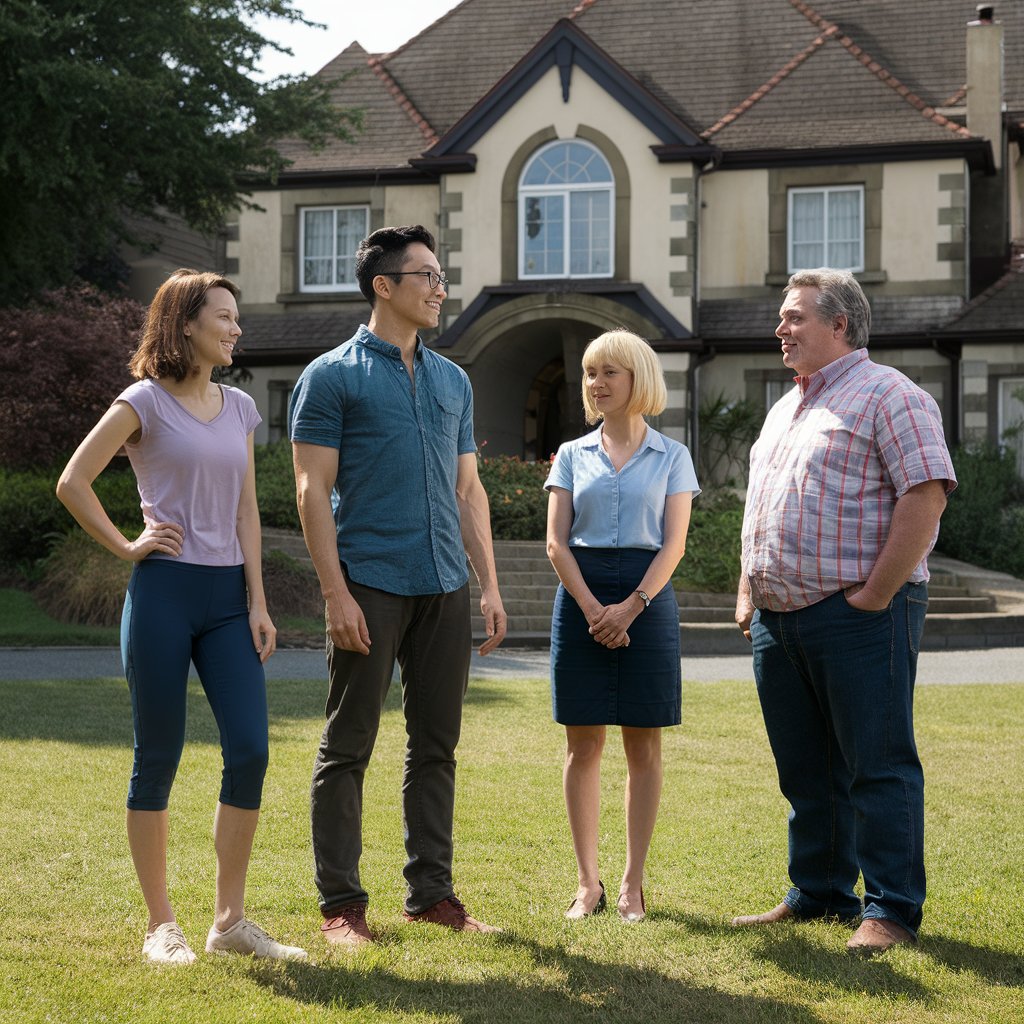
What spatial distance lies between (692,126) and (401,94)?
551 centimetres

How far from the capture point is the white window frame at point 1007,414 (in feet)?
75.2

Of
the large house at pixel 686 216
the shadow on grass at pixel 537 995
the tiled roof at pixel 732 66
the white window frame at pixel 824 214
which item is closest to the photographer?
the shadow on grass at pixel 537 995

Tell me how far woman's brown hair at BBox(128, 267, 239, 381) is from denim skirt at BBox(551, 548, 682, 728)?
164 cm

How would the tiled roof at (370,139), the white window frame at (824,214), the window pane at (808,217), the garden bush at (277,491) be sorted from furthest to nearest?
the tiled roof at (370,139) < the window pane at (808,217) < the white window frame at (824,214) < the garden bush at (277,491)

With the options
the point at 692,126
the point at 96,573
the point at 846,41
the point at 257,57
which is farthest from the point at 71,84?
the point at 846,41

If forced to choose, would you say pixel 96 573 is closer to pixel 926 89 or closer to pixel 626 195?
pixel 626 195

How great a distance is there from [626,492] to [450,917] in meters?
1.66

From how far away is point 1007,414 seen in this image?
907 inches

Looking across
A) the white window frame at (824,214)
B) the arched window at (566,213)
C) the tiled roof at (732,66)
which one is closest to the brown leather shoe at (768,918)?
the arched window at (566,213)

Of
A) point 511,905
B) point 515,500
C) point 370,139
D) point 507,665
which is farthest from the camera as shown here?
point 370,139

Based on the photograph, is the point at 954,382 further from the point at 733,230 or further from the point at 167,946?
the point at 167,946

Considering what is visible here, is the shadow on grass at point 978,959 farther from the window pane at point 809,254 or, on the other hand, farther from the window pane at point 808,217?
the window pane at point 808,217

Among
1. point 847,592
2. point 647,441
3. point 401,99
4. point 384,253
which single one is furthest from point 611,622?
point 401,99

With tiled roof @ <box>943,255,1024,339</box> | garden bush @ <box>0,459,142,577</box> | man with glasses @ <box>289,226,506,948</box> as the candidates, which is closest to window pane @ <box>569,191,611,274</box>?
tiled roof @ <box>943,255,1024,339</box>
